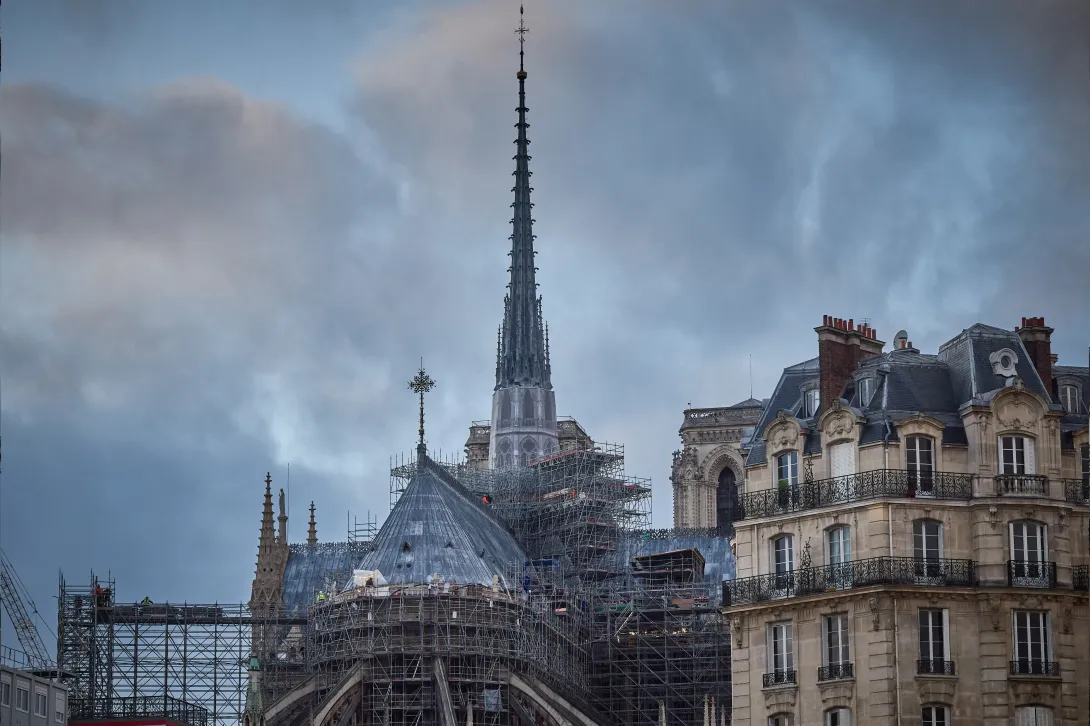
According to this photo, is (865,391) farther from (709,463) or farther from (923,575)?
(709,463)

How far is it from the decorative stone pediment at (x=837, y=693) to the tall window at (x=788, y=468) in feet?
20.0

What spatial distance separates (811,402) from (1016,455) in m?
6.55

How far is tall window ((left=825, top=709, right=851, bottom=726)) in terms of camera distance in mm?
61438

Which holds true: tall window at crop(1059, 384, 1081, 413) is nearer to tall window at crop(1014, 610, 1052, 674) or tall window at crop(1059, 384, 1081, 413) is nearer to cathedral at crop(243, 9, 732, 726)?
tall window at crop(1014, 610, 1052, 674)

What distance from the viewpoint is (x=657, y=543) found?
106250 mm

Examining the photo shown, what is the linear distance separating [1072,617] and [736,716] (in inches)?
375

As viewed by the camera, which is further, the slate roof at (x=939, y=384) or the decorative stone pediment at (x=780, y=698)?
the slate roof at (x=939, y=384)

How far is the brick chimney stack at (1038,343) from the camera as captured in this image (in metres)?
66.9

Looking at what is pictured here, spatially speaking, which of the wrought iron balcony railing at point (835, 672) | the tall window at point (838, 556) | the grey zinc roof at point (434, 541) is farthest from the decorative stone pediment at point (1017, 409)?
the grey zinc roof at point (434, 541)

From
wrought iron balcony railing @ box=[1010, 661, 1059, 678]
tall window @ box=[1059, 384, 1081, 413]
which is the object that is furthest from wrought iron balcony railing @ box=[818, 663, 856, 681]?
tall window @ box=[1059, 384, 1081, 413]

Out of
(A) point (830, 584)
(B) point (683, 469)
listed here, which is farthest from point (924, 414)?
(B) point (683, 469)

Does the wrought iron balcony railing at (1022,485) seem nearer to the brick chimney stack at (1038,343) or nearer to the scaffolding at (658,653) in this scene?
the brick chimney stack at (1038,343)

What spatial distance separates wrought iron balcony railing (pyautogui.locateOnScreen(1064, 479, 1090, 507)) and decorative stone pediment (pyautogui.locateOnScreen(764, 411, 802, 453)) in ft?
24.3

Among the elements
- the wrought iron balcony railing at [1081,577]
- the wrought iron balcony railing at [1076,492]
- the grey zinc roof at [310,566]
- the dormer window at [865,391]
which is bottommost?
the wrought iron balcony railing at [1081,577]
